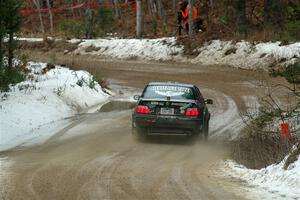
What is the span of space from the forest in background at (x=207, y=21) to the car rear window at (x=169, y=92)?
2879 mm

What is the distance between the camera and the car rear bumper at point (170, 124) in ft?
43.6

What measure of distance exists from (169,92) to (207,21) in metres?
26.8

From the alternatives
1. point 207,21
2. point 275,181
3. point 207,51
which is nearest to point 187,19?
point 207,21

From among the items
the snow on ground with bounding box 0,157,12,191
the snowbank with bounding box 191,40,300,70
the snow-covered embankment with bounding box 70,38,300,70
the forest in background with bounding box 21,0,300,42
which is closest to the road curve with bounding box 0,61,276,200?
the snow on ground with bounding box 0,157,12,191

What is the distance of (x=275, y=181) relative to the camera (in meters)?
8.72

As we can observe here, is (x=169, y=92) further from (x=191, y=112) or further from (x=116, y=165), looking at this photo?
(x=116, y=165)

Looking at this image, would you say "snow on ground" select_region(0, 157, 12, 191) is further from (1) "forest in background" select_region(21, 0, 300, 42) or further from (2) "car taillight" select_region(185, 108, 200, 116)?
(1) "forest in background" select_region(21, 0, 300, 42)

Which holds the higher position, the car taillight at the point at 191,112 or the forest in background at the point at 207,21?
the forest in background at the point at 207,21

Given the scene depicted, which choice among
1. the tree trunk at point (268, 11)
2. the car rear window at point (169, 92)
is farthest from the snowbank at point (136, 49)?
the car rear window at point (169, 92)

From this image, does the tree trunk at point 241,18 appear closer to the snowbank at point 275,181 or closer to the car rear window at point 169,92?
the car rear window at point 169,92

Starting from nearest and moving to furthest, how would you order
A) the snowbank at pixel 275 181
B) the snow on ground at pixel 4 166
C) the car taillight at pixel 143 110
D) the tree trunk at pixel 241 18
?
the snowbank at pixel 275 181 < the snow on ground at pixel 4 166 < the car taillight at pixel 143 110 < the tree trunk at pixel 241 18

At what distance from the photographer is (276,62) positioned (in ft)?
92.7

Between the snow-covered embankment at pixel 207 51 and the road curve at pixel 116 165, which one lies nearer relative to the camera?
the road curve at pixel 116 165

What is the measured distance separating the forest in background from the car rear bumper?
310cm
